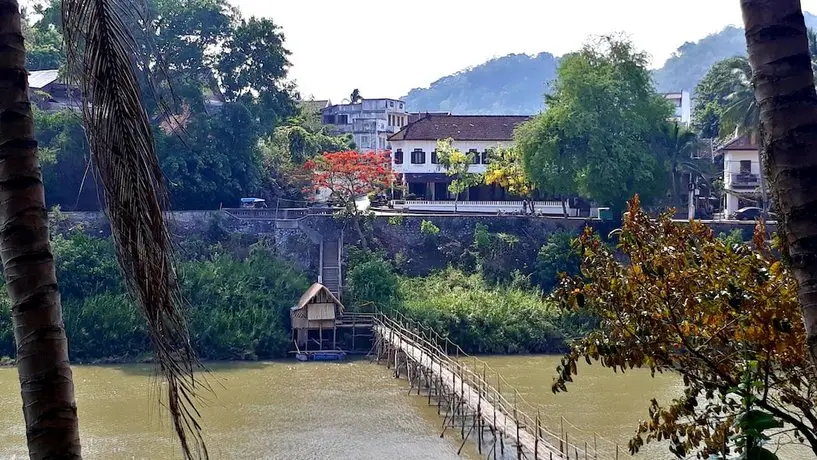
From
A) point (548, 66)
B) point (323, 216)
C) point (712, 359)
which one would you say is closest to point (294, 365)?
point (323, 216)

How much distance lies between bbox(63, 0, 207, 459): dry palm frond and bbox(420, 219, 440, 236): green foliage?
971 inches

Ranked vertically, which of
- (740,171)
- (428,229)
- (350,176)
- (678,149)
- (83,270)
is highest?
(678,149)

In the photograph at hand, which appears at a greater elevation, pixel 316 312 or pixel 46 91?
pixel 46 91

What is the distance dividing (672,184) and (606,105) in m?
4.12

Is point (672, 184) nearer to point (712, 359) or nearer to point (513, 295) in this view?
point (513, 295)

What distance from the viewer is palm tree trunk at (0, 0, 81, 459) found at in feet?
8.63

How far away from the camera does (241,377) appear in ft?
66.5

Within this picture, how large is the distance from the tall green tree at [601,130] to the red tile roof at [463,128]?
608cm

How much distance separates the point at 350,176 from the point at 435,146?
806 cm

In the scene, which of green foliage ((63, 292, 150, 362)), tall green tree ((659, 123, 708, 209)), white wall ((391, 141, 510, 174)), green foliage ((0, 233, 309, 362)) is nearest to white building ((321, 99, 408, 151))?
white wall ((391, 141, 510, 174))

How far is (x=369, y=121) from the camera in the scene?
167 ft

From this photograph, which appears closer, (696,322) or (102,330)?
(696,322)

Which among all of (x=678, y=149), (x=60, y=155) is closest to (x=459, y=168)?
(x=678, y=149)

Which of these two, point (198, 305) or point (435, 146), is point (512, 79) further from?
point (198, 305)
